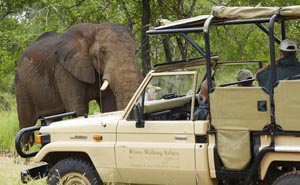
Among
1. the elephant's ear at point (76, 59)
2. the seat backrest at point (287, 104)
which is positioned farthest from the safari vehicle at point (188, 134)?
the elephant's ear at point (76, 59)

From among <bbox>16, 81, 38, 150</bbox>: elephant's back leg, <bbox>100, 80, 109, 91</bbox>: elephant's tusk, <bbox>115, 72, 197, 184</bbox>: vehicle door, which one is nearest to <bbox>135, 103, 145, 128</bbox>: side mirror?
<bbox>115, 72, 197, 184</bbox>: vehicle door

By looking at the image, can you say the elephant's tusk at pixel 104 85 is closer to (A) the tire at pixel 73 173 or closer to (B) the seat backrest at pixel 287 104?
(A) the tire at pixel 73 173

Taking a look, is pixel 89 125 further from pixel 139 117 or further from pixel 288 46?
pixel 288 46

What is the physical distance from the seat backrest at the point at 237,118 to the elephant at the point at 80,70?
5.40 m

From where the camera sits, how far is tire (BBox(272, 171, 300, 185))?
654 centimetres

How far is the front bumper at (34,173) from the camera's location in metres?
8.28

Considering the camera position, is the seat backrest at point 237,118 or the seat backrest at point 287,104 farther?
the seat backrest at point 237,118

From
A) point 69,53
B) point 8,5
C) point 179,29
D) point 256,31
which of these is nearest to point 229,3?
point 256,31

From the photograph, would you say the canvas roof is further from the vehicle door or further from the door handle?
the door handle

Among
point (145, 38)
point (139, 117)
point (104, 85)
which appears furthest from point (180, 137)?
point (145, 38)

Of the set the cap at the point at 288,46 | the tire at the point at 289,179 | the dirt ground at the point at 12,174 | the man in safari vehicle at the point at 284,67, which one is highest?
the cap at the point at 288,46

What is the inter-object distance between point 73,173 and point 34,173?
682mm

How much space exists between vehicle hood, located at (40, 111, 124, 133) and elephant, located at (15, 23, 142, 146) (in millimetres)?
4022

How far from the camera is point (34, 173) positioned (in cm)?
845
